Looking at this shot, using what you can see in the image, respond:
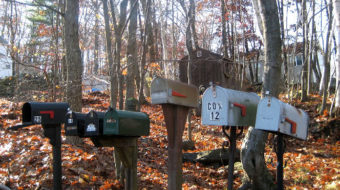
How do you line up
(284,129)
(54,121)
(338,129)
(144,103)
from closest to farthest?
(284,129)
(54,121)
(338,129)
(144,103)

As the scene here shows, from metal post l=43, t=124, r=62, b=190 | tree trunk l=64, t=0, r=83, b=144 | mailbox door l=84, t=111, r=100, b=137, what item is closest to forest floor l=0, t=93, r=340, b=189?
tree trunk l=64, t=0, r=83, b=144

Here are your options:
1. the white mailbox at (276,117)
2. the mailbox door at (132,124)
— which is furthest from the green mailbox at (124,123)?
the white mailbox at (276,117)

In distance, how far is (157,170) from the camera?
6.53 metres

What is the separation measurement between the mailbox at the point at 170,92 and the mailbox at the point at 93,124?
589 millimetres

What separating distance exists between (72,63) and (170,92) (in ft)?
13.2

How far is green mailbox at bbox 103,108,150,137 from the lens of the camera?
10.5ft

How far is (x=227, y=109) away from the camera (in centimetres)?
321

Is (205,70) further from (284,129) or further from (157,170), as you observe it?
(284,129)

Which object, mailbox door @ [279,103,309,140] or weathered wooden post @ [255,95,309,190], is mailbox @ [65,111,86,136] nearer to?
weathered wooden post @ [255,95,309,190]

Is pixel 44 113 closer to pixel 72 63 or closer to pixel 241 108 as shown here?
pixel 241 108

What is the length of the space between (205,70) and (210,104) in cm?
1420

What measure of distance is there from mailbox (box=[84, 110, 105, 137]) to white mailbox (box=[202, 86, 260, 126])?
1.09 m

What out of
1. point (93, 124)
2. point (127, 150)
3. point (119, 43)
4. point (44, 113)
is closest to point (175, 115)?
point (127, 150)

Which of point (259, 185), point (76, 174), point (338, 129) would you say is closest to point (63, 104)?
point (76, 174)
